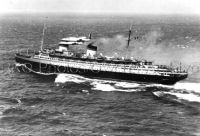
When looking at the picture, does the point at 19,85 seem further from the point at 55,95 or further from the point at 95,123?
the point at 95,123

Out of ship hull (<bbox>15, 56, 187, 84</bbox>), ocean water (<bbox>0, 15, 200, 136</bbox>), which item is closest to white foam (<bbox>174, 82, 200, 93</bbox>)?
ocean water (<bbox>0, 15, 200, 136</bbox>)

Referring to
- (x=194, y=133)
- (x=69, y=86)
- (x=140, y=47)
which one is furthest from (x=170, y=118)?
(x=140, y=47)

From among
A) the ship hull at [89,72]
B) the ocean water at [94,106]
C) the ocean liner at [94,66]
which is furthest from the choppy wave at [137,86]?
the ocean liner at [94,66]

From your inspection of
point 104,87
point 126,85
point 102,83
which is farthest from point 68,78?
point 126,85

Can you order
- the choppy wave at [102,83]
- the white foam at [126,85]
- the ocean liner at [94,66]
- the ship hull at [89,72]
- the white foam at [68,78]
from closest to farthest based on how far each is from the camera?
the choppy wave at [102,83]
the white foam at [126,85]
the ship hull at [89,72]
the ocean liner at [94,66]
the white foam at [68,78]

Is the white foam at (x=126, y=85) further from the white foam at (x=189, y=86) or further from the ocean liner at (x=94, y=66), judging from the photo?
the white foam at (x=189, y=86)

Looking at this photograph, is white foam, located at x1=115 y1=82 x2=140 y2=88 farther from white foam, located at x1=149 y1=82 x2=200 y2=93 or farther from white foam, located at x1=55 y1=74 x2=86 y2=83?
white foam, located at x1=55 y1=74 x2=86 y2=83

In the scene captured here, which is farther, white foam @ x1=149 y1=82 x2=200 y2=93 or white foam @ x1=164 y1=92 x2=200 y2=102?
white foam @ x1=149 y1=82 x2=200 y2=93
